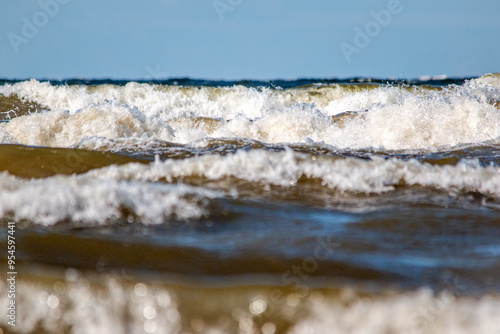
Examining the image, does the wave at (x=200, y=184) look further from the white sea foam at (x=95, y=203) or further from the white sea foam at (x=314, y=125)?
the white sea foam at (x=314, y=125)

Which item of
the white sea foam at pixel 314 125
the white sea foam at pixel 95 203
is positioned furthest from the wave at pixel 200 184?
the white sea foam at pixel 314 125

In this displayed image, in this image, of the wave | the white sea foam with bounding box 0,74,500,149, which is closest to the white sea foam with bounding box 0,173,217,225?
the wave

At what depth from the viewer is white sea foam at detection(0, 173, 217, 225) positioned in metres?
2.88

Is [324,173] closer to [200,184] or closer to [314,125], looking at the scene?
[200,184]

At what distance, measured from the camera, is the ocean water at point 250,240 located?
195cm

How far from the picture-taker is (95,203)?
117 inches

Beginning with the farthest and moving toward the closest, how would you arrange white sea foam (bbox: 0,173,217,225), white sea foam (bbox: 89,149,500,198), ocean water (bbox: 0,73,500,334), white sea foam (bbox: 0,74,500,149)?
white sea foam (bbox: 0,74,500,149) → white sea foam (bbox: 89,149,500,198) → white sea foam (bbox: 0,173,217,225) → ocean water (bbox: 0,73,500,334)

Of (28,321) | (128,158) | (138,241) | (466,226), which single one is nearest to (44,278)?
(28,321)

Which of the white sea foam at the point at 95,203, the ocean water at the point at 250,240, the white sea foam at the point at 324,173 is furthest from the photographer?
the white sea foam at the point at 324,173

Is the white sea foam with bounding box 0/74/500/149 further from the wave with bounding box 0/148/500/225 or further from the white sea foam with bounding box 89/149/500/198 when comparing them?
the wave with bounding box 0/148/500/225

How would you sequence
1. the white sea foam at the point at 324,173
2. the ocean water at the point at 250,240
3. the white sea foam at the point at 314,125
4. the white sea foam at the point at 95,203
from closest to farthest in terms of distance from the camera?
the ocean water at the point at 250,240 → the white sea foam at the point at 95,203 → the white sea foam at the point at 324,173 → the white sea foam at the point at 314,125

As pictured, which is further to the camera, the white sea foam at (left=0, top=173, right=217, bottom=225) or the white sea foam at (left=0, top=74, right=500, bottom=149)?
the white sea foam at (left=0, top=74, right=500, bottom=149)

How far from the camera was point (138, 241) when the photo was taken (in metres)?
2.61

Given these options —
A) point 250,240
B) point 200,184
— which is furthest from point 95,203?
point 200,184
